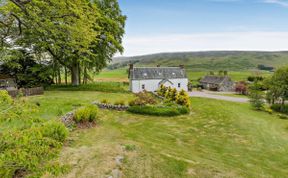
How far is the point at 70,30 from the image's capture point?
15.9 meters

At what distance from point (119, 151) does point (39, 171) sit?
532cm

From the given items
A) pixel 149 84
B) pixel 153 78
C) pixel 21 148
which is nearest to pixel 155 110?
Answer: pixel 21 148

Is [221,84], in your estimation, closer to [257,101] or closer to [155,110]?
[257,101]

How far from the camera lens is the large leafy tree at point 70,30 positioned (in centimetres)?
1387

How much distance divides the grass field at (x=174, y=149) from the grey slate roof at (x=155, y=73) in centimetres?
2018

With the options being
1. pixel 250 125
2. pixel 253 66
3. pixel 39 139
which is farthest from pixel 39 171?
pixel 253 66

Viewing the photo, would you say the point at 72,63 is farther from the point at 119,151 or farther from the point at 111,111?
the point at 119,151

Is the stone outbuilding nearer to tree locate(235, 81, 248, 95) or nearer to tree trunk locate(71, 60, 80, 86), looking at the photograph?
tree locate(235, 81, 248, 95)

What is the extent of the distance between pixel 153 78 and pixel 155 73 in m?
1.44

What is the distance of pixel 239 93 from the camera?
158 ft

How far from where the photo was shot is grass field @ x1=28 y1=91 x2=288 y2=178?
697cm

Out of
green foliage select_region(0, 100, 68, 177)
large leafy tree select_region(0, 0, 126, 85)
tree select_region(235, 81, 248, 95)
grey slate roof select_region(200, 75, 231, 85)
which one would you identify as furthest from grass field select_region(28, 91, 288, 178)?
grey slate roof select_region(200, 75, 231, 85)

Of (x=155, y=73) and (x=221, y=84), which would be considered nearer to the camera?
(x=155, y=73)

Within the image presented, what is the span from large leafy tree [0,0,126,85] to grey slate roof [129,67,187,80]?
7.97 metres
